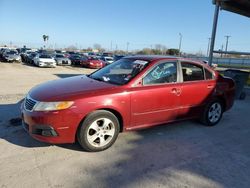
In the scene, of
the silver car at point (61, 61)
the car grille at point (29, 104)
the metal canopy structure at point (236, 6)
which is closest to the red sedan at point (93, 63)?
the silver car at point (61, 61)

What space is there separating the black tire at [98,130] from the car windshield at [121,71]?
710 mm

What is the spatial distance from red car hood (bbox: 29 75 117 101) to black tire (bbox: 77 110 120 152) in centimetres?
40

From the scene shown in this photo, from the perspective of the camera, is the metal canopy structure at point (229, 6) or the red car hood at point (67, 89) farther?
the metal canopy structure at point (229, 6)

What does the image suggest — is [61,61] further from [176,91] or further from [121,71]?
[176,91]

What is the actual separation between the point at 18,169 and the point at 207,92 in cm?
393

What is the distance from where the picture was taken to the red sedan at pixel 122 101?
11.8 feet

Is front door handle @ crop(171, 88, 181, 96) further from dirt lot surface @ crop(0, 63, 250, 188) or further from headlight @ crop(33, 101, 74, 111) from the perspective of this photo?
headlight @ crop(33, 101, 74, 111)

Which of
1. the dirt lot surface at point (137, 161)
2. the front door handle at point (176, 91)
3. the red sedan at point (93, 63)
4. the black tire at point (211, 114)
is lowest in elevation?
the red sedan at point (93, 63)

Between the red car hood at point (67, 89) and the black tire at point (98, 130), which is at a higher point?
the red car hood at point (67, 89)

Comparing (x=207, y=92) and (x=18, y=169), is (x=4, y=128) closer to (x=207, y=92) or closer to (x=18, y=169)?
(x=18, y=169)

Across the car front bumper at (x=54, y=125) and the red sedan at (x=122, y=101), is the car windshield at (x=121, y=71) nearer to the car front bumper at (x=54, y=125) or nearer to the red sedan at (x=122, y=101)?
the red sedan at (x=122, y=101)

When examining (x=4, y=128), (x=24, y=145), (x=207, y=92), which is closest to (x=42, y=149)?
(x=24, y=145)

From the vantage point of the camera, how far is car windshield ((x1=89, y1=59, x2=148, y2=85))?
4.37 meters

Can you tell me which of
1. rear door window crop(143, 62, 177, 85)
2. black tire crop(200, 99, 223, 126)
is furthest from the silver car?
rear door window crop(143, 62, 177, 85)
